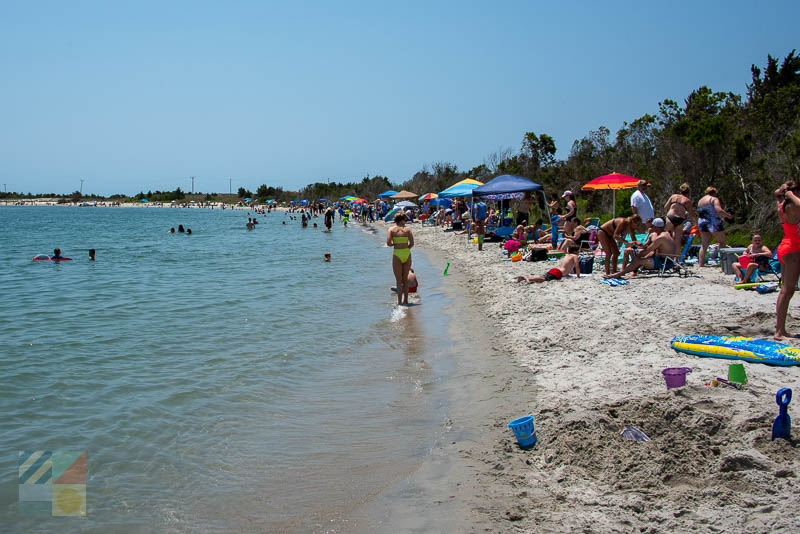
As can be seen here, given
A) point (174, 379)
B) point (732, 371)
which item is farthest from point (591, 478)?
point (174, 379)

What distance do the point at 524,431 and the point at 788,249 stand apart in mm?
3491

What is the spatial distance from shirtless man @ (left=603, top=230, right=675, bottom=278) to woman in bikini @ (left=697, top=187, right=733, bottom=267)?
34.0 inches

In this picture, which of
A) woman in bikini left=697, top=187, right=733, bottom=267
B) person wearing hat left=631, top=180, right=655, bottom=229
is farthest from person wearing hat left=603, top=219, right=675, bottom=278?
woman in bikini left=697, top=187, right=733, bottom=267

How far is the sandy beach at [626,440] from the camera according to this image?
323 cm

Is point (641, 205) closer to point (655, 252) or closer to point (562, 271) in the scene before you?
point (655, 252)

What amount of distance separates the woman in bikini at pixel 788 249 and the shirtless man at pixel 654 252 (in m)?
3.97

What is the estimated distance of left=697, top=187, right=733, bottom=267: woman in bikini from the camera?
10.0 metres

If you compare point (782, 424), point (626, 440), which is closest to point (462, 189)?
point (626, 440)

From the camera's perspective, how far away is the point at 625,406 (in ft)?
14.4

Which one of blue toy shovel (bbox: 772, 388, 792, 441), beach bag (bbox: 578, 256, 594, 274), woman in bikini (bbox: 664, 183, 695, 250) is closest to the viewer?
blue toy shovel (bbox: 772, 388, 792, 441)

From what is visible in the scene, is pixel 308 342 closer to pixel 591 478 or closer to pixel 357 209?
pixel 591 478

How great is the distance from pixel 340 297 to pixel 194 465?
7.95m

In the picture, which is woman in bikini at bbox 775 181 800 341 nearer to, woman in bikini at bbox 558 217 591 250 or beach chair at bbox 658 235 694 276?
beach chair at bbox 658 235 694 276

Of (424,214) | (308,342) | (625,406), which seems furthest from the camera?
(424,214)
